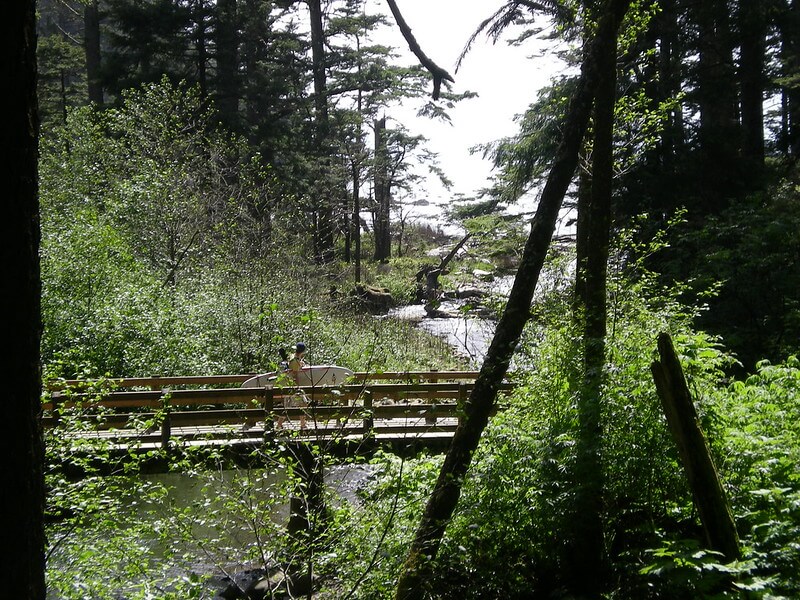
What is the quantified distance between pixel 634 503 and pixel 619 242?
3811 millimetres

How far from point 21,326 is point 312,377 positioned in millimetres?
3334

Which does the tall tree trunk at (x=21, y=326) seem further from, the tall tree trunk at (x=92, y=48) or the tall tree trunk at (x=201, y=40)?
the tall tree trunk at (x=92, y=48)

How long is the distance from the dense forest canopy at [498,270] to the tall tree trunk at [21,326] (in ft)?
6.55

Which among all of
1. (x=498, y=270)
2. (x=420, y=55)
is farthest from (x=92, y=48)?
(x=420, y=55)

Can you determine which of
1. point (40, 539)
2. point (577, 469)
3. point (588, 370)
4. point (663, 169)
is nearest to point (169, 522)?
point (40, 539)

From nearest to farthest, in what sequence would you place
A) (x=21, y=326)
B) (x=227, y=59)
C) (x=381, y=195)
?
(x=21, y=326) < (x=227, y=59) < (x=381, y=195)

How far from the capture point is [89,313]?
1496 cm

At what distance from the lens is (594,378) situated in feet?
20.4

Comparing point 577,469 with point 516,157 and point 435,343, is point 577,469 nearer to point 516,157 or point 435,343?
point 516,157

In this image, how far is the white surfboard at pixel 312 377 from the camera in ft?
18.0

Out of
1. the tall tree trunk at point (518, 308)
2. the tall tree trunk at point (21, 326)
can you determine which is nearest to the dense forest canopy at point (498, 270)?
the tall tree trunk at point (518, 308)

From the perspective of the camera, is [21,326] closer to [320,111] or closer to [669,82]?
[669,82]

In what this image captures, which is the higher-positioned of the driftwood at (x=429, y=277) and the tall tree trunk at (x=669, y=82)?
the tall tree trunk at (x=669, y=82)

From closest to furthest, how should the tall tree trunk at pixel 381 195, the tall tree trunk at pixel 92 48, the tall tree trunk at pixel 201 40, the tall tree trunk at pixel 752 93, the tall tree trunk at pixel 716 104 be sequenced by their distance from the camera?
1. the tall tree trunk at pixel 716 104
2. the tall tree trunk at pixel 752 93
3. the tall tree trunk at pixel 201 40
4. the tall tree trunk at pixel 92 48
5. the tall tree trunk at pixel 381 195
